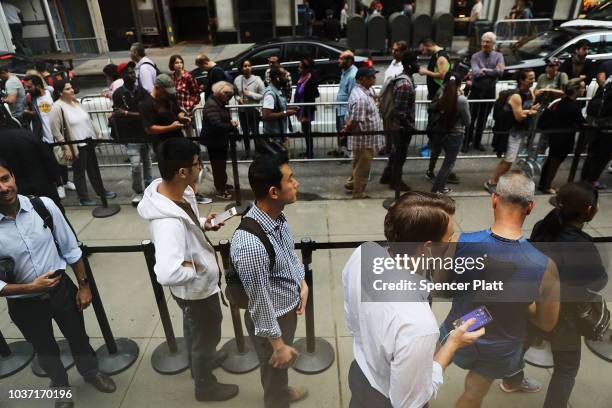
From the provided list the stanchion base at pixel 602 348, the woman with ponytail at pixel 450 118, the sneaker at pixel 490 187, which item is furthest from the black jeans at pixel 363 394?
the sneaker at pixel 490 187

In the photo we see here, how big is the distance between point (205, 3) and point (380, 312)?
20.3m

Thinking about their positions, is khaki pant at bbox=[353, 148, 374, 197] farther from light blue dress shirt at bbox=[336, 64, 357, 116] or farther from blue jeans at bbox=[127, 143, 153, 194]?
blue jeans at bbox=[127, 143, 153, 194]

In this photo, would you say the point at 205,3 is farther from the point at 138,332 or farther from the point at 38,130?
the point at 138,332

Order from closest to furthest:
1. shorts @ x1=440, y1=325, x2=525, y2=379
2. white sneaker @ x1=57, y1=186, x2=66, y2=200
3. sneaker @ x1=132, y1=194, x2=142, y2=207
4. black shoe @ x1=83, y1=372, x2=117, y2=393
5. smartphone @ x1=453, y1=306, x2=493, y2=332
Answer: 1. smartphone @ x1=453, y1=306, x2=493, y2=332
2. shorts @ x1=440, y1=325, x2=525, y2=379
3. black shoe @ x1=83, y1=372, x2=117, y2=393
4. sneaker @ x1=132, y1=194, x2=142, y2=207
5. white sneaker @ x1=57, y1=186, x2=66, y2=200

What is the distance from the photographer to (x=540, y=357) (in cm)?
317

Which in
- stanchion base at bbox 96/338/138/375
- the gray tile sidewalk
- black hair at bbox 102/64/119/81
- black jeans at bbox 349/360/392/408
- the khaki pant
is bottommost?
the gray tile sidewalk

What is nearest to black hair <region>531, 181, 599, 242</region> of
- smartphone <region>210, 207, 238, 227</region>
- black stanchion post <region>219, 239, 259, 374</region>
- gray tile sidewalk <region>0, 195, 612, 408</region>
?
gray tile sidewalk <region>0, 195, 612, 408</region>

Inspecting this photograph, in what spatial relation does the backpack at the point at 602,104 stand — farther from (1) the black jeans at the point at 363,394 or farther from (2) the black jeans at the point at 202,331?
(2) the black jeans at the point at 202,331

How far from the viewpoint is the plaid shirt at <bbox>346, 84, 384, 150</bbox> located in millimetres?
5520

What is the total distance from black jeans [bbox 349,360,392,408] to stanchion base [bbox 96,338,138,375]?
2067 mm

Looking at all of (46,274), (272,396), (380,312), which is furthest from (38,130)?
(380,312)

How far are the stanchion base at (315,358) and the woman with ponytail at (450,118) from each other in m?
3.20

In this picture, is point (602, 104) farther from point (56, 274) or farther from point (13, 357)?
point (13, 357)

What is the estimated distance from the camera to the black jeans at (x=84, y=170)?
5.54 meters
